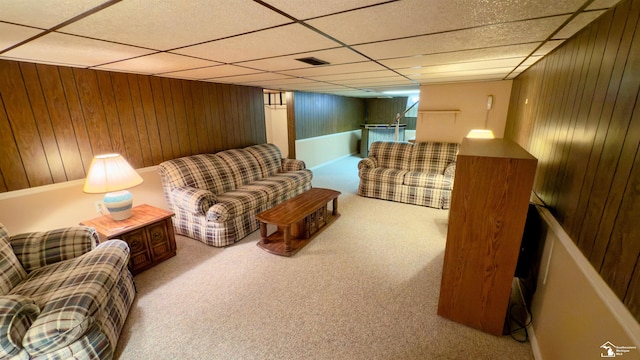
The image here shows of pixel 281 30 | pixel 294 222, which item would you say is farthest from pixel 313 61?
pixel 294 222

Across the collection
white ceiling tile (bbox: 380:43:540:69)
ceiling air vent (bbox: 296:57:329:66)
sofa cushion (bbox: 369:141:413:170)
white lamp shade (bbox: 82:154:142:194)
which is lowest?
sofa cushion (bbox: 369:141:413:170)

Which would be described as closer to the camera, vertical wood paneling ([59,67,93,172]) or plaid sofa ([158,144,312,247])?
vertical wood paneling ([59,67,93,172])

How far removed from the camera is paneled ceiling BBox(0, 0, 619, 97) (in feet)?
3.50

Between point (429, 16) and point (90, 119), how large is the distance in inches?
124

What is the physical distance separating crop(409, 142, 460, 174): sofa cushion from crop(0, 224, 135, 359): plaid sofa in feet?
13.9

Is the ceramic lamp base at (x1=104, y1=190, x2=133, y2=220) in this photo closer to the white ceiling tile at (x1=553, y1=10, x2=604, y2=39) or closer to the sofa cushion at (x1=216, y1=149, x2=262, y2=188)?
the sofa cushion at (x1=216, y1=149, x2=262, y2=188)

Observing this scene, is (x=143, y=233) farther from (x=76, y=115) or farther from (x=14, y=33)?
(x=14, y=33)

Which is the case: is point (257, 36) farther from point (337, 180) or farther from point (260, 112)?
point (337, 180)

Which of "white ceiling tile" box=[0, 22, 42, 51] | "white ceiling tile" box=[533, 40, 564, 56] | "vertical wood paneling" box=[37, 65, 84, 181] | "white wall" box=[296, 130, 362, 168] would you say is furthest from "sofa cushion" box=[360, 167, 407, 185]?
"white ceiling tile" box=[0, 22, 42, 51]

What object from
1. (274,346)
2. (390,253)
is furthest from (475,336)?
(274,346)

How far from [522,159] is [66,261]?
3106mm

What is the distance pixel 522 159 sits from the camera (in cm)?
146

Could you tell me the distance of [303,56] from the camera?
201 centimetres

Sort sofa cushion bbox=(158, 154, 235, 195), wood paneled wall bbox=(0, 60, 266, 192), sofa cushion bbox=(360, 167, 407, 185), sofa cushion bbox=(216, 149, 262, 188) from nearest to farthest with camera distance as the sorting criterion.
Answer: wood paneled wall bbox=(0, 60, 266, 192), sofa cushion bbox=(158, 154, 235, 195), sofa cushion bbox=(216, 149, 262, 188), sofa cushion bbox=(360, 167, 407, 185)
